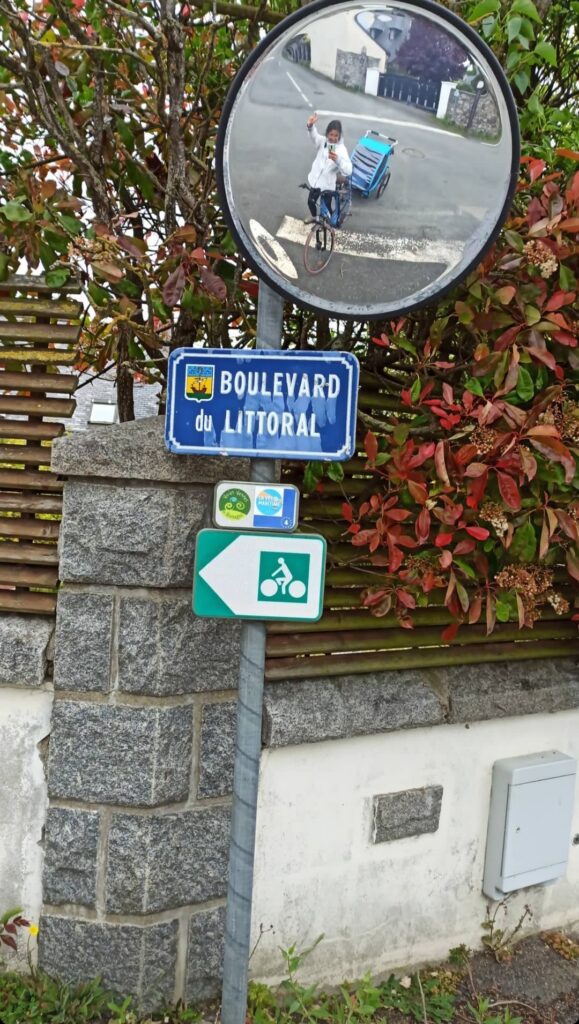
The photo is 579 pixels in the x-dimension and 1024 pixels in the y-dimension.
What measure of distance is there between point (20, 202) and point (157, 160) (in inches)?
26.5

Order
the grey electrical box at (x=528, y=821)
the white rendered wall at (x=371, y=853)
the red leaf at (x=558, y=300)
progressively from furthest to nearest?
the grey electrical box at (x=528, y=821) → the white rendered wall at (x=371, y=853) → the red leaf at (x=558, y=300)

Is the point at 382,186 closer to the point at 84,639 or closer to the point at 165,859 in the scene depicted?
the point at 84,639

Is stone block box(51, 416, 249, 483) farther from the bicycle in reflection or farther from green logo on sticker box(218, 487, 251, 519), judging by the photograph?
the bicycle in reflection

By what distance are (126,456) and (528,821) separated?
1.98 metres

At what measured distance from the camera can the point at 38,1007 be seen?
90.7 inches

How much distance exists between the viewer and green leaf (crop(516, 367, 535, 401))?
221 centimetres

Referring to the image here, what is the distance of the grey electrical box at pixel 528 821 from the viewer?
2816 millimetres

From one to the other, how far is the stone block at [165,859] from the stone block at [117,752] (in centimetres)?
9

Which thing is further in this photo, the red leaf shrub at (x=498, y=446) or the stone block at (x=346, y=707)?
the stone block at (x=346, y=707)

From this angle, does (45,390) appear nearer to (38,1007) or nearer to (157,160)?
(157,160)

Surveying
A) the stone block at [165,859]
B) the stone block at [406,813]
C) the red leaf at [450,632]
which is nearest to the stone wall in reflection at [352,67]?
the red leaf at [450,632]

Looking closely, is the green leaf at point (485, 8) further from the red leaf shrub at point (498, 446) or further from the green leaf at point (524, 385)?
the green leaf at point (524, 385)

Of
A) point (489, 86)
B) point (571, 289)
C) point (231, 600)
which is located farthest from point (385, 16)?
point (231, 600)

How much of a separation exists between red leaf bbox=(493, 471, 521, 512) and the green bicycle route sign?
625 millimetres
